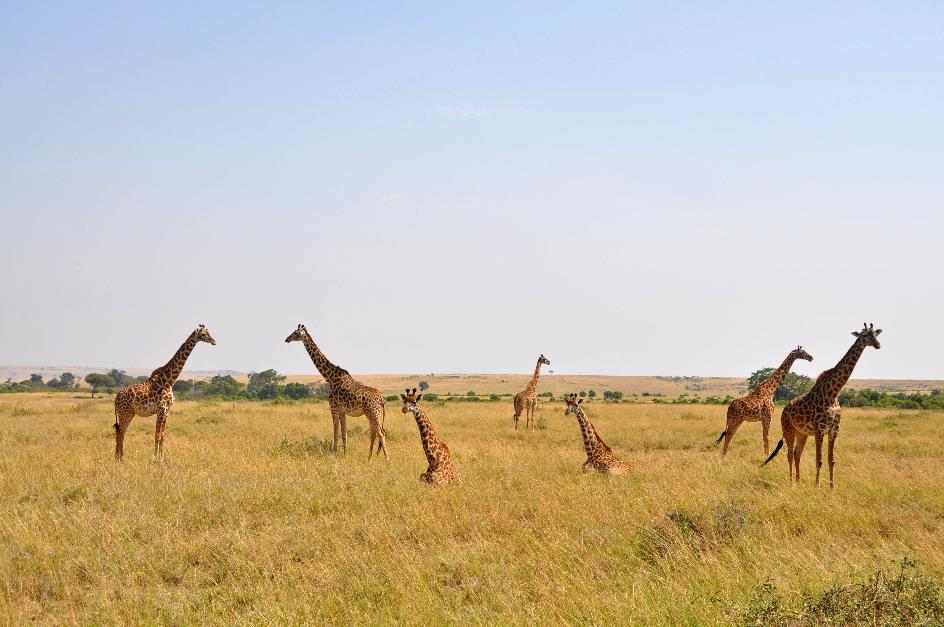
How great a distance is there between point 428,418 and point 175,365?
210 inches

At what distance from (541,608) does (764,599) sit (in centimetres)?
188

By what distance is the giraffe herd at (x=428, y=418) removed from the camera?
39.7ft

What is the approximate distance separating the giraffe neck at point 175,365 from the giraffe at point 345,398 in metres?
2.33

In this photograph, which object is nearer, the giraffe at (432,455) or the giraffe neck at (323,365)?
the giraffe at (432,455)

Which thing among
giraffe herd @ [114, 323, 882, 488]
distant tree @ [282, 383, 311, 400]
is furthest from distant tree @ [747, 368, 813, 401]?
giraffe herd @ [114, 323, 882, 488]

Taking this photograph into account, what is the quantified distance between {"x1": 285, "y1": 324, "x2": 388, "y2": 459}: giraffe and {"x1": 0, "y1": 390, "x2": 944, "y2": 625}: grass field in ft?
2.78

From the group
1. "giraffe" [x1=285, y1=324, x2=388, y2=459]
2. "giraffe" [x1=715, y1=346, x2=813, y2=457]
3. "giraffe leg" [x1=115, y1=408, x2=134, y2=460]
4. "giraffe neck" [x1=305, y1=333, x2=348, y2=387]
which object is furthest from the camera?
"giraffe" [x1=715, y1=346, x2=813, y2=457]

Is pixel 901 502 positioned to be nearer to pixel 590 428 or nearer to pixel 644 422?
pixel 590 428

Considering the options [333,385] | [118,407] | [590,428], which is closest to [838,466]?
[590,428]

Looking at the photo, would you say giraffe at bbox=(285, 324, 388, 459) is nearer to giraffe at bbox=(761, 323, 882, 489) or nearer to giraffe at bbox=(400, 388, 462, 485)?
giraffe at bbox=(400, 388, 462, 485)

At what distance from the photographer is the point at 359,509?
33.5 feet

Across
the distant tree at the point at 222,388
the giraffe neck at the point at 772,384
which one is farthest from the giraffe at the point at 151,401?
the distant tree at the point at 222,388

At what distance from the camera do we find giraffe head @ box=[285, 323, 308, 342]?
674 inches

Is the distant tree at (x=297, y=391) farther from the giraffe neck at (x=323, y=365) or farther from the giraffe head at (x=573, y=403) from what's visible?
the giraffe head at (x=573, y=403)
